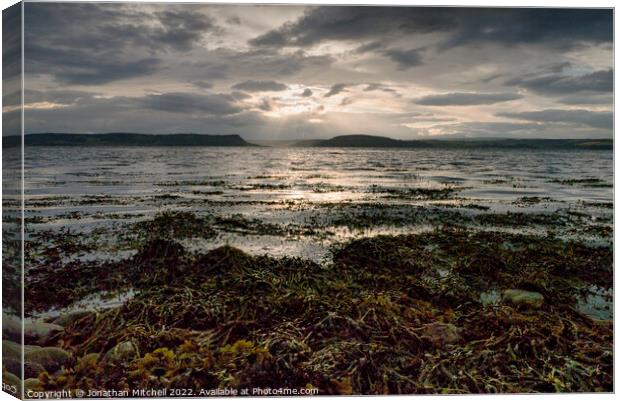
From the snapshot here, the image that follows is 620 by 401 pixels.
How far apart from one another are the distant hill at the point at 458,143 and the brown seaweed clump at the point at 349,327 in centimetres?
133

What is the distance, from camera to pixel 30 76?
21.5 ft

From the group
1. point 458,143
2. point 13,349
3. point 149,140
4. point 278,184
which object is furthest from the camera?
point 458,143

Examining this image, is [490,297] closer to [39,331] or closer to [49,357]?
[49,357]

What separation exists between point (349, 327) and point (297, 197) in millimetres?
1874

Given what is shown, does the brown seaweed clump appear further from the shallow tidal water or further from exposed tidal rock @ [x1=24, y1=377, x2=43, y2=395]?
the shallow tidal water

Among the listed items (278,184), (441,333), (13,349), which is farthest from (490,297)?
(13,349)

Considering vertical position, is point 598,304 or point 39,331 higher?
point 598,304

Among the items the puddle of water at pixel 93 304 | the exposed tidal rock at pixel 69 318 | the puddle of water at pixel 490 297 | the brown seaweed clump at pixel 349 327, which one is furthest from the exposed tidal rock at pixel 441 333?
the exposed tidal rock at pixel 69 318

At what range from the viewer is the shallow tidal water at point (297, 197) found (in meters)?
7.14

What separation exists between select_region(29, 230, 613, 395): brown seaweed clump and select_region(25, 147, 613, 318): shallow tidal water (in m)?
0.31

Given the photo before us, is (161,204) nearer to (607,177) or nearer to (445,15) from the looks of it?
(445,15)

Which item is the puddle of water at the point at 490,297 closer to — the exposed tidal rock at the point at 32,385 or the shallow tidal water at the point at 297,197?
the shallow tidal water at the point at 297,197

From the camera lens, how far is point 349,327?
255 inches

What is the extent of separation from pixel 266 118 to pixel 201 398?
356 centimetres
